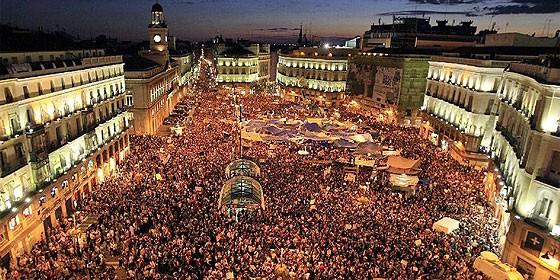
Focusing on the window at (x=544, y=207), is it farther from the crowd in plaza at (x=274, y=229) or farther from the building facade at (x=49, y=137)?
the building facade at (x=49, y=137)

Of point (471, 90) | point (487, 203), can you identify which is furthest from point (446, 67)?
point (487, 203)

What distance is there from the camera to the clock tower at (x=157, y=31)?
75125 millimetres

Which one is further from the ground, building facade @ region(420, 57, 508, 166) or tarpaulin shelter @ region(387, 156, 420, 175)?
building facade @ region(420, 57, 508, 166)

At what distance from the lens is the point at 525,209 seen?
25375mm

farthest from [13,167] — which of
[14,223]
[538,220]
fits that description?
[538,220]

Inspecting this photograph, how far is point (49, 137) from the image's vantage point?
101ft

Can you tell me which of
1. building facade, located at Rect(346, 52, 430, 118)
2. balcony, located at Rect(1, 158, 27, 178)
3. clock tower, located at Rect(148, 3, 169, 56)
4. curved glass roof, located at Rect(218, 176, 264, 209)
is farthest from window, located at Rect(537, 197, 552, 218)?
clock tower, located at Rect(148, 3, 169, 56)

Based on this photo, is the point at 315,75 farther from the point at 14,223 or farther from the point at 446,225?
the point at 14,223

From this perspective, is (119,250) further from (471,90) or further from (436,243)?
(471,90)

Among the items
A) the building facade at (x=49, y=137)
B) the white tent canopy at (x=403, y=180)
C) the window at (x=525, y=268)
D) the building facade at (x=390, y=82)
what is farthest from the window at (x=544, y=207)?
the building facade at (x=390, y=82)

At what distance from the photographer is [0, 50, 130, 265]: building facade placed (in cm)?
2519

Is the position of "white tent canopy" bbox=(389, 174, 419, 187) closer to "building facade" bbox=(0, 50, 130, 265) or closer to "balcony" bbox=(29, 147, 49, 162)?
"building facade" bbox=(0, 50, 130, 265)

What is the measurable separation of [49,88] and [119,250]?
14.9m

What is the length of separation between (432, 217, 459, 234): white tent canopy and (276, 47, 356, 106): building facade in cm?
6446
